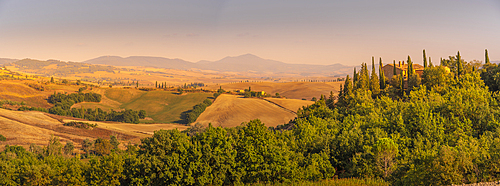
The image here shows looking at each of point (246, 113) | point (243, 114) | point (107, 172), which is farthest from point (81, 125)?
point (107, 172)

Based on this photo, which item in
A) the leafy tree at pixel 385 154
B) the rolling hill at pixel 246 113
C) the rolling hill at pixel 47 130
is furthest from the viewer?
the rolling hill at pixel 246 113

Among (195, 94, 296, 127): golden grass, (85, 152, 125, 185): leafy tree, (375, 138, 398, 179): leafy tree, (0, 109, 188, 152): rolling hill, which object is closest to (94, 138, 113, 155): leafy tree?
(0, 109, 188, 152): rolling hill

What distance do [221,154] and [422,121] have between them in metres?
33.3

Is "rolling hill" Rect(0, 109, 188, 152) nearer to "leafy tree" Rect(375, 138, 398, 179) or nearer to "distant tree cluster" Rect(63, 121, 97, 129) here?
"distant tree cluster" Rect(63, 121, 97, 129)

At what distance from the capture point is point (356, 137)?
4941 cm

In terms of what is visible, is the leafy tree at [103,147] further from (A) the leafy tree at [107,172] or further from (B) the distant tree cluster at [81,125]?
(A) the leafy tree at [107,172]

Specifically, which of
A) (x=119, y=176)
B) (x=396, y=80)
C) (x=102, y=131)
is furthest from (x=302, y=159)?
(x=102, y=131)

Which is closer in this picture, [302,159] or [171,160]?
[171,160]

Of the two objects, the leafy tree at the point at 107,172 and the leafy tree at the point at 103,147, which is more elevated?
the leafy tree at the point at 107,172

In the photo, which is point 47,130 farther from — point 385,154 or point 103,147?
point 385,154

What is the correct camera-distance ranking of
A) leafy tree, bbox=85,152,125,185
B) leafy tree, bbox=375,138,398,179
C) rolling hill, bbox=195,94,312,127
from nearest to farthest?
leafy tree, bbox=375,138,398,179 → leafy tree, bbox=85,152,125,185 → rolling hill, bbox=195,94,312,127

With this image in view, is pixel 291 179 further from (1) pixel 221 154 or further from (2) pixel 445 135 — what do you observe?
(2) pixel 445 135

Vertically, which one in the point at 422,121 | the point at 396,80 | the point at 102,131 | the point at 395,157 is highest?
the point at 396,80

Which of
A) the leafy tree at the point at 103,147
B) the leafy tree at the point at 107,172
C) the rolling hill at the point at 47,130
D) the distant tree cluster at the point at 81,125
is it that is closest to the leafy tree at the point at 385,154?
the leafy tree at the point at 107,172
